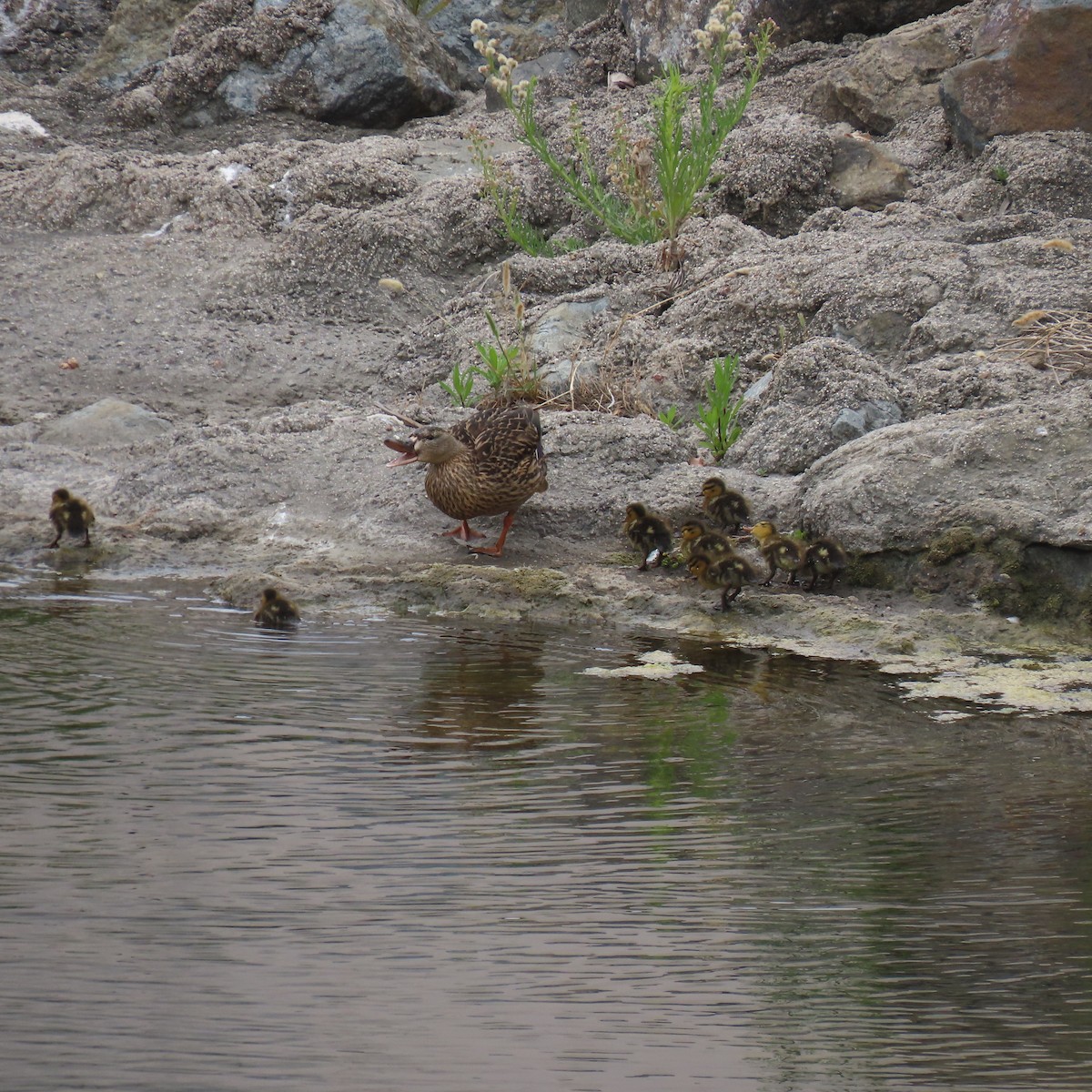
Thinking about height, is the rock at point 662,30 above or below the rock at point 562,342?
above

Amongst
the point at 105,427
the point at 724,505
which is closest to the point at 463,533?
the point at 724,505

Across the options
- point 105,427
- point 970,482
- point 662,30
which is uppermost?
point 662,30

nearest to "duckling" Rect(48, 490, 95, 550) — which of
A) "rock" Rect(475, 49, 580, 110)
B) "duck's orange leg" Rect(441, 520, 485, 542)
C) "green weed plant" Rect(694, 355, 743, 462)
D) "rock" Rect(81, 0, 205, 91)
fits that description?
"duck's orange leg" Rect(441, 520, 485, 542)

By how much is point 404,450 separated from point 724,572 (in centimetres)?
173

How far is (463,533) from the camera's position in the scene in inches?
279

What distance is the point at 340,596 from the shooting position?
21.0 feet

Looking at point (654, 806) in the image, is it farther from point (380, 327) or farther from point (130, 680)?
point (380, 327)

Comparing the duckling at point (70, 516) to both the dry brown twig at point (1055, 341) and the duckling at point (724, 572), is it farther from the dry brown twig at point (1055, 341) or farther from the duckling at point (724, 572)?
the dry brown twig at point (1055, 341)

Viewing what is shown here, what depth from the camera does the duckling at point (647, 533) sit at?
6589mm

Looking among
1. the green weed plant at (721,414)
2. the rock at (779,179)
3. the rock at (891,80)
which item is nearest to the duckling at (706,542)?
the green weed plant at (721,414)

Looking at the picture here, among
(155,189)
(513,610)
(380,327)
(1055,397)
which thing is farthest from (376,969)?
(155,189)

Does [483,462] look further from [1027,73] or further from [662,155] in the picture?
[1027,73]

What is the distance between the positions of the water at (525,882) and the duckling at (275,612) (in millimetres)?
574

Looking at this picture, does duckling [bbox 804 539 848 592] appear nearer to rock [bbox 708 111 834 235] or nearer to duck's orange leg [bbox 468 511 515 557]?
duck's orange leg [bbox 468 511 515 557]
